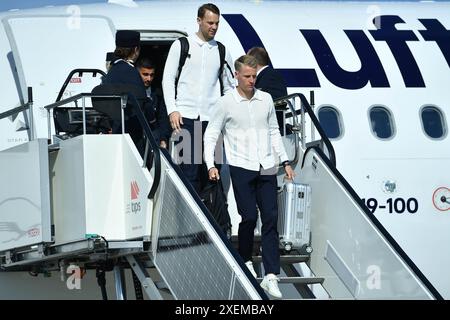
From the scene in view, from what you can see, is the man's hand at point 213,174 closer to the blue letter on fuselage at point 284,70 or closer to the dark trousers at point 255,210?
the dark trousers at point 255,210

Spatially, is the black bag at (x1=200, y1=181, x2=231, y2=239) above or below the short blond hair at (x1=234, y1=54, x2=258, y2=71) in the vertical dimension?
below

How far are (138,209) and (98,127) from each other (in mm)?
1282

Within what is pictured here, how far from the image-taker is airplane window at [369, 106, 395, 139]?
14281 mm

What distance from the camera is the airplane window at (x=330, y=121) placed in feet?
46.4

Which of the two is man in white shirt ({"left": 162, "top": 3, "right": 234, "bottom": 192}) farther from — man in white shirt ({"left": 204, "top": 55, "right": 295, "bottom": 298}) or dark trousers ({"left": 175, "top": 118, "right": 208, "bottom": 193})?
man in white shirt ({"left": 204, "top": 55, "right": 295, "bottom": 298})

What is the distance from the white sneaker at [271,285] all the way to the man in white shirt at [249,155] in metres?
0.12

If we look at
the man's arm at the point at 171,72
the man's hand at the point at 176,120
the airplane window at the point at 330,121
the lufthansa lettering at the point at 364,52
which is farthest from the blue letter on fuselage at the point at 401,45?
the man's hand at the point at 176,120

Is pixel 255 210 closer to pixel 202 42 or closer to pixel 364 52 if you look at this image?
pixel 202 42

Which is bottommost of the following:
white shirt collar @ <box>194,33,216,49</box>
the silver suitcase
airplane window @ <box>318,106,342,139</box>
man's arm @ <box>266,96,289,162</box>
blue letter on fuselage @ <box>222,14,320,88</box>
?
the silver suitcase

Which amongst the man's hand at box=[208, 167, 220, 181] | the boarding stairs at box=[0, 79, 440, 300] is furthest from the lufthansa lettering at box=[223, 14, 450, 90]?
the man's hand at box=[208, 167, 220, 181]

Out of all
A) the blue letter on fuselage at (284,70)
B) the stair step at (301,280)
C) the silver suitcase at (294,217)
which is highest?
the blue letter on fuselage at (284,70)

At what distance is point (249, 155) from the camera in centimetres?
1041

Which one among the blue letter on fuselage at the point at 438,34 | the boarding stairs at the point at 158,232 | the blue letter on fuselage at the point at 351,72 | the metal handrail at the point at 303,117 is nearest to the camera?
the boarding stairs at the point at 158,232
